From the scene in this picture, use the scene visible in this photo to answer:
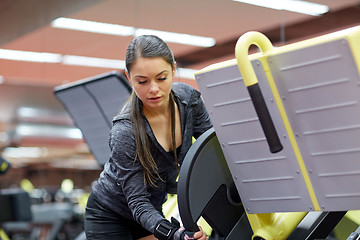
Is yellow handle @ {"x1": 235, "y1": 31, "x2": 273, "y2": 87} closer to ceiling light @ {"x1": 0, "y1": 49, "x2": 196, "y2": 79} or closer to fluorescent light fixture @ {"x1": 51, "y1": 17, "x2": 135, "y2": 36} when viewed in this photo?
fluorescent light fixture @ {"x1": 51, "y1": 17, "x2": 135, "y2": 36}

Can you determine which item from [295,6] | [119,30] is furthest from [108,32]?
[295,6]

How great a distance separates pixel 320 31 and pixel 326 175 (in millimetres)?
4082

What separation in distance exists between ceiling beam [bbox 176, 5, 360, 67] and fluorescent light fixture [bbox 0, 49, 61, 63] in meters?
1.82

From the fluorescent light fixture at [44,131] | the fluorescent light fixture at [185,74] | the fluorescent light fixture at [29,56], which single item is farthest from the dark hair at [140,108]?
the fluorescent light fixture at [44,131]

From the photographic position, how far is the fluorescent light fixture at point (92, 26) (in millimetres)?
5969

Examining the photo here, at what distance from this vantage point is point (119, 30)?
243 inches

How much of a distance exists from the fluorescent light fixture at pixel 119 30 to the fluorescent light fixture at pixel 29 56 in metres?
1.08

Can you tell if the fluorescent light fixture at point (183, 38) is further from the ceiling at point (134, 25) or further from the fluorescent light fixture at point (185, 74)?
the fluorescent light fixture at point (185, 74)

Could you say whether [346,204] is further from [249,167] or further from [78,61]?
[78,61]

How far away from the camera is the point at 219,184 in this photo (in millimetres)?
1652

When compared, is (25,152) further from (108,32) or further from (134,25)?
(134,25)

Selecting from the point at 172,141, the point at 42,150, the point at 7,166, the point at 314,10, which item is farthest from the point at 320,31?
the point at 42,150

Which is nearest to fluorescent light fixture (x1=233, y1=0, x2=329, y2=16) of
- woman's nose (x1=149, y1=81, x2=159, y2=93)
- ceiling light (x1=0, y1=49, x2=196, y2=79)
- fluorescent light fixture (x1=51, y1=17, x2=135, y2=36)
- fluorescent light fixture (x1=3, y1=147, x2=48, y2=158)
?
fluorescent light fixture (x1=51, y1=17, x2=135, y2=36)

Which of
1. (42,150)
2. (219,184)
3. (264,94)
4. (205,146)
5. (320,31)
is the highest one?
(264,94)
